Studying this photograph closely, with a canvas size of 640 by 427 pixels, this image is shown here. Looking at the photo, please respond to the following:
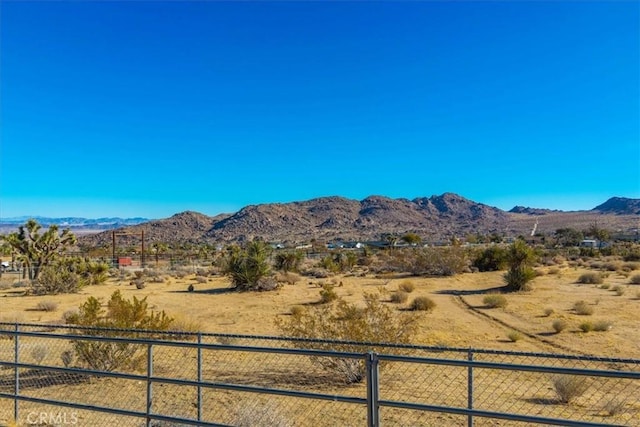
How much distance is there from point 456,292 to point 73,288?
2199 cm

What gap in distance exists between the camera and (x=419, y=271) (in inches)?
1639

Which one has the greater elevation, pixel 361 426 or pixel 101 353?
pixel 101 353

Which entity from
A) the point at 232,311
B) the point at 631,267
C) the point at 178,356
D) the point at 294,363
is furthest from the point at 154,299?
the point at 631,267

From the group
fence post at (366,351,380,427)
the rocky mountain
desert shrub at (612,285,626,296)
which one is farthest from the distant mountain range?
fence post at (366,351,380,427)

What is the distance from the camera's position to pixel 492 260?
4203cm

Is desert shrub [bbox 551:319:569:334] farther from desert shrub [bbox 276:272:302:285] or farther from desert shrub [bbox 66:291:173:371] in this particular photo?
desert shrub [bbox 276:272:302:285]

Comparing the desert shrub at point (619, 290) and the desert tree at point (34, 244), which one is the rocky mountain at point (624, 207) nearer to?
the desert shrub at point (619, 290)

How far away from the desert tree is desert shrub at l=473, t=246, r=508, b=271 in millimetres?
31902

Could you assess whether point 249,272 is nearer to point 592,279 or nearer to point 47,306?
point 47,306

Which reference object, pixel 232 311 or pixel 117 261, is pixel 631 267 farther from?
pixel 117 261

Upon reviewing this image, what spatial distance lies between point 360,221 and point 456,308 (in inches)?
5566

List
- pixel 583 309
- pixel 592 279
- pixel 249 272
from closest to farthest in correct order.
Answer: pixel 583 309 → pixel 249 272 → pixel 592 279

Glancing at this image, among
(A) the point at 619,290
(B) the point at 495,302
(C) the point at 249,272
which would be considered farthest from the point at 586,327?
(C) the point at 249,272

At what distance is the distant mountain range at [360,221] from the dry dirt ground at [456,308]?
9941 cm
